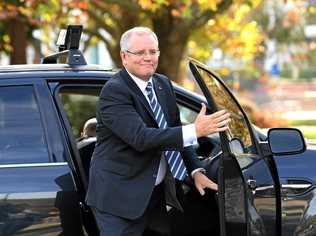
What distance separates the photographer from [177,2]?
1021 cm

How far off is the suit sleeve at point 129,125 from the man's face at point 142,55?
0.39 feet

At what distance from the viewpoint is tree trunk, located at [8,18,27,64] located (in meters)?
12.8

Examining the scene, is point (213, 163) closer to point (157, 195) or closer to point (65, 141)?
point (157, 195)

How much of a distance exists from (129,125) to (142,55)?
0.35 meters

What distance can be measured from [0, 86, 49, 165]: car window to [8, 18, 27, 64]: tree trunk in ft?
29.9

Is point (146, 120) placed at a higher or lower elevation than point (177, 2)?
lower

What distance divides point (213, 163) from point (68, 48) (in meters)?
1.14

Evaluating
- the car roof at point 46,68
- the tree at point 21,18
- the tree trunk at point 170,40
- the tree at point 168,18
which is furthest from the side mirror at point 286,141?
the tree trunk at point 170,40

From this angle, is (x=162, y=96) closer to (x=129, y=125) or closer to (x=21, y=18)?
(x=129, y=125)

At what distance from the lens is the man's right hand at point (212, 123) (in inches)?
120

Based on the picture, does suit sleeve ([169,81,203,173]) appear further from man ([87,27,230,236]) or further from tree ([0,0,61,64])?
tree ([0,0,61,64])

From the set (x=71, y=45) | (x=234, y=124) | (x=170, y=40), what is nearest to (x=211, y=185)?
(x=234, y=124)

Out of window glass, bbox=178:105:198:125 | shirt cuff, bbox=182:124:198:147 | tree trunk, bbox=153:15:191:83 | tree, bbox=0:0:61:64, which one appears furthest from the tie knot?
tree trunk, bbox=153:15:191:83

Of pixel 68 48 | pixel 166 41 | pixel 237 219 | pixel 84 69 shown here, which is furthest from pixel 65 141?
pixel 166 41
